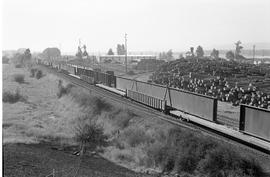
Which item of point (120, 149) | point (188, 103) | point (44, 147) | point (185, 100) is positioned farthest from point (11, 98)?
point (188, 103)

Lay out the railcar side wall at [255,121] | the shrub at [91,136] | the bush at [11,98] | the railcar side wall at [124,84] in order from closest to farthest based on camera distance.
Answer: the railcar side wall at [255,121] < the shrub at [91,136] < the railcar side wall at [124,84] < the bush at [11,98]

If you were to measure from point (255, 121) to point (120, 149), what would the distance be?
8972 millimetres

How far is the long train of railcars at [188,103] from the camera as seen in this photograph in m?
15.6

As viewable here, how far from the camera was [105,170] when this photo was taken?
17.0 m

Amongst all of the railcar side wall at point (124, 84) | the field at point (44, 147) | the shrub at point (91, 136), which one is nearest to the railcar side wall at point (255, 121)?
the field at point (44, 147)

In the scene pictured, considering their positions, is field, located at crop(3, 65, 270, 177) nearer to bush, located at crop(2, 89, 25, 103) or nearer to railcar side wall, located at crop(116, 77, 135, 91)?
railcar side wall, located at crop(116, 77, 135, 91)

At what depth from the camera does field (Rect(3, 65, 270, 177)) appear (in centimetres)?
1531

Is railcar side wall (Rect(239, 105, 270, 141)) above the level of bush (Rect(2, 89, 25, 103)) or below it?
above

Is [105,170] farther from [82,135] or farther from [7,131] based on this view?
[7,131]

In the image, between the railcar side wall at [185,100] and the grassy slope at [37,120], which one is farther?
the grassy slope at [37,120]

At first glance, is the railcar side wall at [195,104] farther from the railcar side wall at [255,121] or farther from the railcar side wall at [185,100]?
the railcar side wall at [255,121]

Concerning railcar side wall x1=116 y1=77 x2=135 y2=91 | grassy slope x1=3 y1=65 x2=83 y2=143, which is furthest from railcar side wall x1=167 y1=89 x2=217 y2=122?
railcar side wall x1=116 y1=77 x2=135 y2=91

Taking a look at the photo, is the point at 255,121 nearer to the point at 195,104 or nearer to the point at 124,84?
the point at 195,104

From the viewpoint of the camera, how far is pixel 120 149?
815 inches
